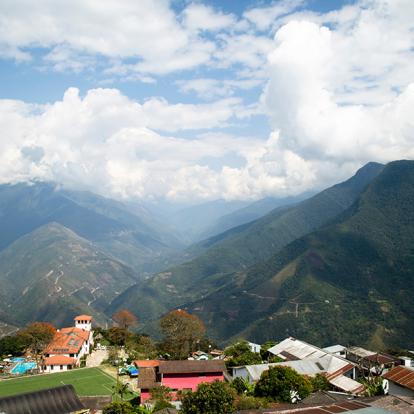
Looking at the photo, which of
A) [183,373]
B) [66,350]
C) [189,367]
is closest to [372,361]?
[189,367]

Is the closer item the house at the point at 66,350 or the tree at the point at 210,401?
the tree at the point at 210,401

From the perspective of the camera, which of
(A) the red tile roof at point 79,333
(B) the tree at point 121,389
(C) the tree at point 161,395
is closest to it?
(B) the tree at point 121,389

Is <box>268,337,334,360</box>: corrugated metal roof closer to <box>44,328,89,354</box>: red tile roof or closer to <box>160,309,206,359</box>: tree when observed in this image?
<box>160,309,206,359</box>: tree

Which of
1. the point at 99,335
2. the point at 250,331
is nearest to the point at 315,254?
the point at 250,331

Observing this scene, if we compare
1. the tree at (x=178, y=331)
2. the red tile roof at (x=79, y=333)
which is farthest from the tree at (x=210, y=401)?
the red tile roof at (x=79, y=333)

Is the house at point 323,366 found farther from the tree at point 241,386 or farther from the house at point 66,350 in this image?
the house at point 66,350

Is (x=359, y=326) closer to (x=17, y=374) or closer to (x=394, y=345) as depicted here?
(x=394, y=345)

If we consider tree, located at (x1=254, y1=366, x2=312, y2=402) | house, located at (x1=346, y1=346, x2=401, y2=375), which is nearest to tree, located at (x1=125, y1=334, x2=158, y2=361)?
tree, located at (x1=254, y1=366, x2=312, y2=402)
